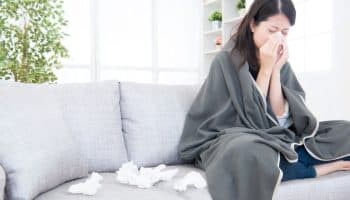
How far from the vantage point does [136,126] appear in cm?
169

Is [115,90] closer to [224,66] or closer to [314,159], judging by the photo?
[224,66]

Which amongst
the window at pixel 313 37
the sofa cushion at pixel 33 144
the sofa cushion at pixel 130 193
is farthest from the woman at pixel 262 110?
the window at pixel 313 37

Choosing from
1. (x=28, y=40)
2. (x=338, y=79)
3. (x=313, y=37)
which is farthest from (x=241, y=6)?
(x=28, y=40)

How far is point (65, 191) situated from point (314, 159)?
38.4 inches

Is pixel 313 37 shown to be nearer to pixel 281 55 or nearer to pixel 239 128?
pixel 281 55

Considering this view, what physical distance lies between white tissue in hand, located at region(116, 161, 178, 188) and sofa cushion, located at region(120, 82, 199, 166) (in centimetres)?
21

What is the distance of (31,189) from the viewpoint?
1.17 m

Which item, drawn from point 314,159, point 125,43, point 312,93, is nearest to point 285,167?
point 314,159

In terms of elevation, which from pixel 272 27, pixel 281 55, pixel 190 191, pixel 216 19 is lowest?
pixel 190 191

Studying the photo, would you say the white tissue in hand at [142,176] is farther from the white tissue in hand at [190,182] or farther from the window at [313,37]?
the window at [313,37]

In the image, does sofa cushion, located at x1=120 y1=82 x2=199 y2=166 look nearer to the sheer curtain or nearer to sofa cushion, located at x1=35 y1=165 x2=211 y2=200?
sofa cushion, located at x1=35 y1=165 x2=211 y2=200

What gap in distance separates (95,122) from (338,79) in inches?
80.5

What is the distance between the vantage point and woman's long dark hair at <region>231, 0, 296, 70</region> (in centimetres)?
167

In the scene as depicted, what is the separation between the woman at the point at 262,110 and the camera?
4.87ft
